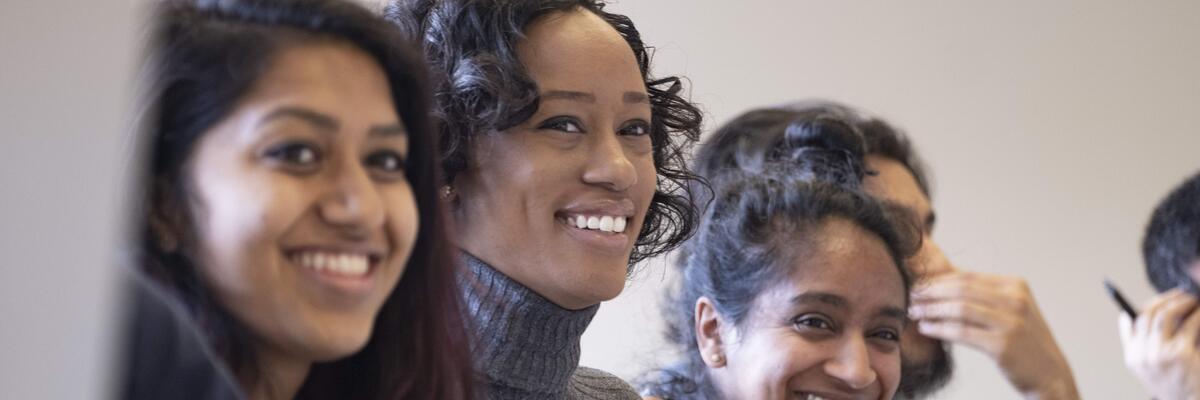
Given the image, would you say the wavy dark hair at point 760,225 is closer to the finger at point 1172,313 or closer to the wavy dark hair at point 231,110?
the finger at point 1172,313

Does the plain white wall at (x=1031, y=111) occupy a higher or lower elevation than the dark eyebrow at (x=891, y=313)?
higher

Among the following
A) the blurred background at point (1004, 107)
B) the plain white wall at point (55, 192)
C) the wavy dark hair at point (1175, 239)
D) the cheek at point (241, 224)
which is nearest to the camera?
the plain white wall at point (55, 192)

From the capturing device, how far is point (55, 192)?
23.8 inches

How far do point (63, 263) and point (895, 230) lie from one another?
129 cm

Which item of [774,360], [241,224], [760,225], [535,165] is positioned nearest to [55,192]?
[241,224]

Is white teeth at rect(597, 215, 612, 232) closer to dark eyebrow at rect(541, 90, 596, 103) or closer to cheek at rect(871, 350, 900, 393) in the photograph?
dark eyebrow at rect(541, 90, 596, 103)

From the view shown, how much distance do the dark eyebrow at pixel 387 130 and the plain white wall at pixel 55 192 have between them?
287 mm

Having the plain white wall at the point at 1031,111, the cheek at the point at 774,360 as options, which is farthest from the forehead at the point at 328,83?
the plain white wall at the point at 1031,111

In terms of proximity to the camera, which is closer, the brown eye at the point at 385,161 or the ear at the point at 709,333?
the brown eye at the point at 385,161

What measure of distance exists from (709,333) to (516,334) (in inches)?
17.7

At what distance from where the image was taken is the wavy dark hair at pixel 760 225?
5.77 feet

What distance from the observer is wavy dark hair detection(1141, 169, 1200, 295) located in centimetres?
201

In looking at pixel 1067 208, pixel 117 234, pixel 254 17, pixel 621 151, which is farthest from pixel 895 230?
pixel 1067 208

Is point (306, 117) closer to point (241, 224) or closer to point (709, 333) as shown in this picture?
point (241, 224)
